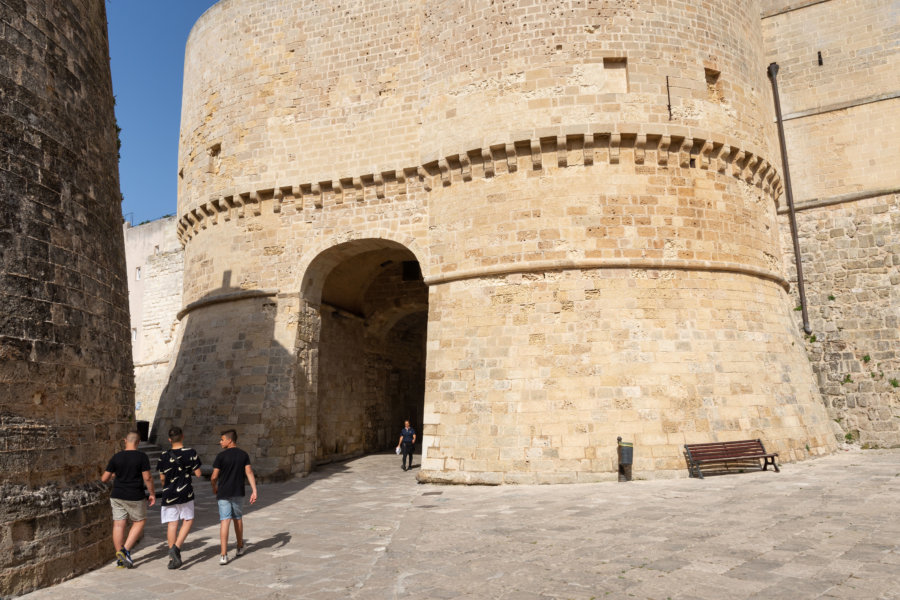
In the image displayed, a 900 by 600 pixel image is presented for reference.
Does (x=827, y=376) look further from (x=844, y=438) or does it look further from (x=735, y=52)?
(x=735, y=52)

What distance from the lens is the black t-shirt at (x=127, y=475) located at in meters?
5.57

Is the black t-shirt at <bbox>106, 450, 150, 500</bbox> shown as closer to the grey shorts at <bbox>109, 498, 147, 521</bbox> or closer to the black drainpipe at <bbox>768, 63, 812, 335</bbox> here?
the grey shorts at <bbox>109, 498, 147, 521</bbox>

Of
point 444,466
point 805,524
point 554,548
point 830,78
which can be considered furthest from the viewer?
point 830,78

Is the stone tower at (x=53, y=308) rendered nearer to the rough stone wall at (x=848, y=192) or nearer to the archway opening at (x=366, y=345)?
the archway opening at (x=366, y=345)

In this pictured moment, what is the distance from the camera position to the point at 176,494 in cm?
571

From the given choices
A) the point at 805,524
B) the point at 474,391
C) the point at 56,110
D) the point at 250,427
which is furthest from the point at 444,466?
the point at 56,110

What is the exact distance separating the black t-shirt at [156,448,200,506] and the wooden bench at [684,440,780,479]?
281 inches

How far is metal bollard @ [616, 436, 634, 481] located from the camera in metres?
9.05

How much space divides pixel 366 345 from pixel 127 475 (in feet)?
35.1

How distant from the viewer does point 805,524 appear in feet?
19.9

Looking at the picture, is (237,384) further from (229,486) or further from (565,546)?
(565,546)

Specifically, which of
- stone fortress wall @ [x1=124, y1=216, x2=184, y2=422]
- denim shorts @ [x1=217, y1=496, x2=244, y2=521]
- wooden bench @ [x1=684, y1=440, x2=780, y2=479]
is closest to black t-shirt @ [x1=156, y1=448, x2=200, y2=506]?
denim shorts @ [x1=217, y1=496, x2=244, y2=521]

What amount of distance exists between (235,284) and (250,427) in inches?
123

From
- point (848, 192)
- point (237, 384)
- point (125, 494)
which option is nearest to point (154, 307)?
point (237, 384)
